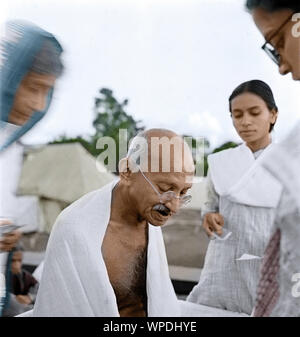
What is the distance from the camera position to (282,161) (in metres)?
1.21

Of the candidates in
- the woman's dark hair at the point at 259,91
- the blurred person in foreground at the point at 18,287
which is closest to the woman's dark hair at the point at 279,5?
the woman's dark hair at the point at 259,91

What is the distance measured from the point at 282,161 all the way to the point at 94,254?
639 mm

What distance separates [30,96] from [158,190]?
0.50 metres

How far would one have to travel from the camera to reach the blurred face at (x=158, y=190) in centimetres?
145

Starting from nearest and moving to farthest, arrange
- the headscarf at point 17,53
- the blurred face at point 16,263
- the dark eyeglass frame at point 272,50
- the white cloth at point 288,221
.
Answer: the white cloth at point 288,221
the dark eyeglass frame at point 272,50
the headscarf at point 17,53
the blurred face at point 16,263

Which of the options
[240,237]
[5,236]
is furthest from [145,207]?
[5,236]

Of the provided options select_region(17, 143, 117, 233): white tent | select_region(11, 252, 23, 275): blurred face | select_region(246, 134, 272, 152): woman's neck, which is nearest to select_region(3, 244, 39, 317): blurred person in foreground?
select_region(11, 252, 23, 275): blurred face

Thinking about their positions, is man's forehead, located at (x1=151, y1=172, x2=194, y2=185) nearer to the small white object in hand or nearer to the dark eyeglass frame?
the small white object in hand

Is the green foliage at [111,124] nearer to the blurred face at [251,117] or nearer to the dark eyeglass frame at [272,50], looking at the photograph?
the blurred face at [251,117]

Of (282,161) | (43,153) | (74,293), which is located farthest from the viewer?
(43,153)

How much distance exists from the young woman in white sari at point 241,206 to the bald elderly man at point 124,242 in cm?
12

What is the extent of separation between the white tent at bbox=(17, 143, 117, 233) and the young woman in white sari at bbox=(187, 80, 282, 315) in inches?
14.5

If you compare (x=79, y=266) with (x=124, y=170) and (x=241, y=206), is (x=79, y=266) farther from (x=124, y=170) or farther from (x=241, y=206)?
(x=241, y=206)
